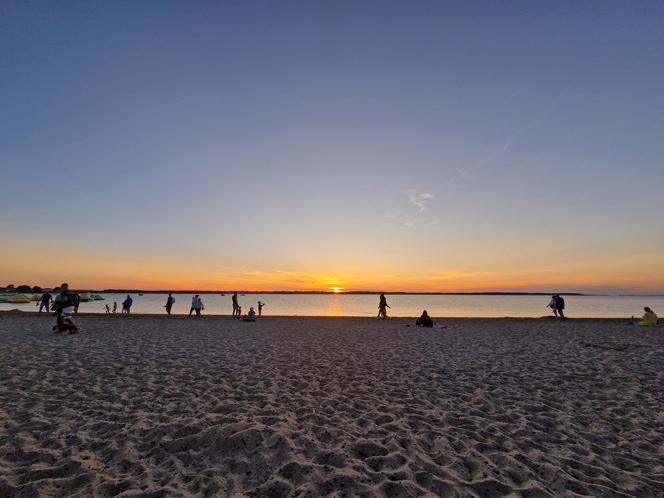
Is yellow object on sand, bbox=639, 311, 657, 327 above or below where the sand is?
above

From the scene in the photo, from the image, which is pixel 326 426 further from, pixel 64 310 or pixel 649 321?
pixel 649 321

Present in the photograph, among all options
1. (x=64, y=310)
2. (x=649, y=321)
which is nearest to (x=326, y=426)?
(x=64, y=310)

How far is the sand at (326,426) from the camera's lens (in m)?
4.38

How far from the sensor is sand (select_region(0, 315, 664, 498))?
173 inches

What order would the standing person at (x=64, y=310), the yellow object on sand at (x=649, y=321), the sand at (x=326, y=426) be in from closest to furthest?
the sand at (x=326, y=426) < the standing person at (x=64, y=310) < the yellow object on sand at (x=649, y=321)

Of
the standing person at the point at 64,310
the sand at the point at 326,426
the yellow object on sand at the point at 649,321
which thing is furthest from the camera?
the yellow object on sand at the point at 649,321

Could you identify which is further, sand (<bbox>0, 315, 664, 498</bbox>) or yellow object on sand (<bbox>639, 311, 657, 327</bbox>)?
yellow object on sand (<bbox>639, 311, 657, 327</bbox>)

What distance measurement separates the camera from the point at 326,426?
6.05m

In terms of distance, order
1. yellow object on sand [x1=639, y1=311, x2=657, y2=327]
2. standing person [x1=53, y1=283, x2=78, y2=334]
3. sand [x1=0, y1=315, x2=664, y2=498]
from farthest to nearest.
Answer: yellow object on sand [x1=639, y1=311, x2=657, y2=327], standing person [x1=53, y1=283, x2=78, y2=334], sand [x1=0, y1=315, x2=664, y2=498]

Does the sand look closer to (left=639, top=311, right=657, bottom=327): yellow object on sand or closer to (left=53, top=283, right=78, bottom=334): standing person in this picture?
(left=53, top=283, right=78, bottom=334): standing person

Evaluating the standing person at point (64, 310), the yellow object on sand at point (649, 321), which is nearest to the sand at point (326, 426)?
the standing person at point (64, 310)

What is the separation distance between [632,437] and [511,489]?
3266 mm

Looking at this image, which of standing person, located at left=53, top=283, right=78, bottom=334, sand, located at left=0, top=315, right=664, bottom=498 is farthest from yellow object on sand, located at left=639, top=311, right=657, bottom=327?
standing person, located at left=53, top=283, right=78, bottom=334

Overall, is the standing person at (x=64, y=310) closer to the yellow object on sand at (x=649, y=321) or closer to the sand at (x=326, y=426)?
the sand at (x=326, y=426)
